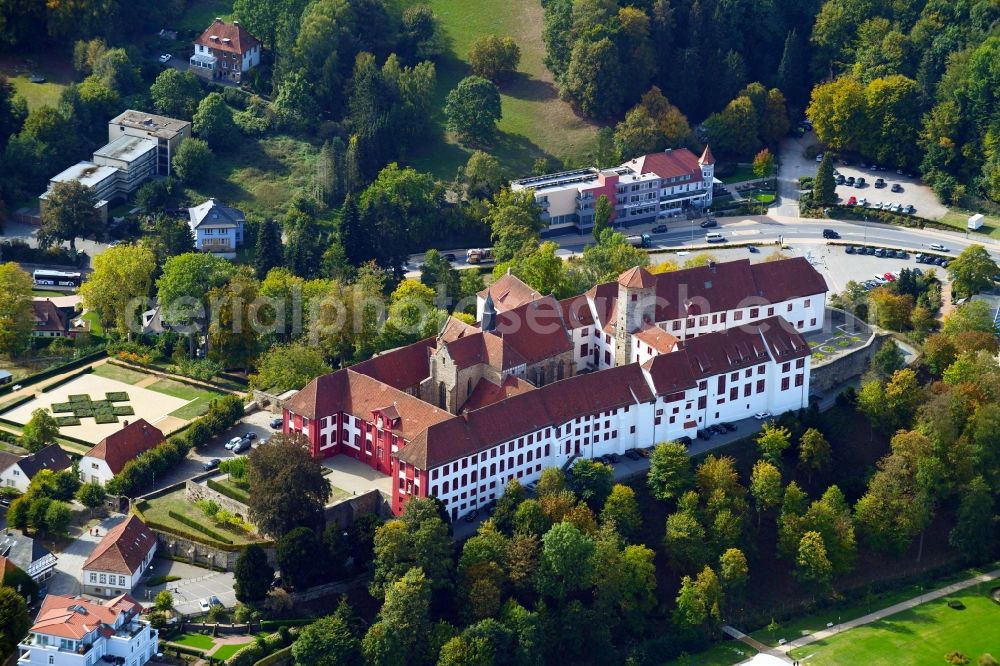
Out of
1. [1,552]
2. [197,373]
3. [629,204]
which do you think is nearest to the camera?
[1,552]

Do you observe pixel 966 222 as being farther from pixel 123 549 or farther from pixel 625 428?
pixel 123 549

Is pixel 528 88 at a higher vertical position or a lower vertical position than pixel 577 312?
higher

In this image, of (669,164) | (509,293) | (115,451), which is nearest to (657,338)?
(509,293)

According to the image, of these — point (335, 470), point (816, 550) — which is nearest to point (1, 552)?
point (335, 470)

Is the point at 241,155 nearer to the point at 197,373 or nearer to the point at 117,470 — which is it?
the point at 197,373

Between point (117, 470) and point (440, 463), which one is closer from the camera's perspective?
point (440, 463)

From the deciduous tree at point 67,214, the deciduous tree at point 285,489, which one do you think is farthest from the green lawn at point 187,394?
the deciduous tree at point 67,214

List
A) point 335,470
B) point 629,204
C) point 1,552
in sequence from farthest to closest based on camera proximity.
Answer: point 629,204
point 335,470
point 1,552
